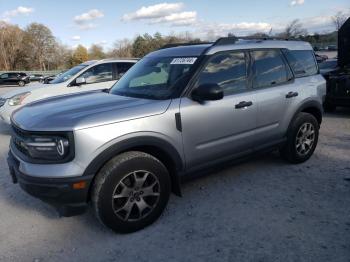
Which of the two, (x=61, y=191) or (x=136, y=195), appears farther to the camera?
(x=136, y=195)

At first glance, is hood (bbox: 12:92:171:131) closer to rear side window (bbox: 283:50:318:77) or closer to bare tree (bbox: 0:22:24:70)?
rear side window (bbox: 283:50:318:77)

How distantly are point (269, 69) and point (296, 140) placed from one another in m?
1.17

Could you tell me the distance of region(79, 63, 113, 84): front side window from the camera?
8570 millimetres

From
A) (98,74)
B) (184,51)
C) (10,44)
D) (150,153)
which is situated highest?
(10,44)

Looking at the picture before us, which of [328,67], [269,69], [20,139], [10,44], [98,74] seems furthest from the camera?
[10,44]

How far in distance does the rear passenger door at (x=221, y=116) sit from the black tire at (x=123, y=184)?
43cm

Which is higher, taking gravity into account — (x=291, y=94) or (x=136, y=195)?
(x=291, y=94)

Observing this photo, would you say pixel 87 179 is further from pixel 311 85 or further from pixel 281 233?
pixel 311 85

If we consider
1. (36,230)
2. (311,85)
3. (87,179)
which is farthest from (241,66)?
(36,230)

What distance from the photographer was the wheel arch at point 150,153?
3197mm

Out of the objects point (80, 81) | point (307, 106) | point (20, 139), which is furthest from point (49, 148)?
point (80, 81)

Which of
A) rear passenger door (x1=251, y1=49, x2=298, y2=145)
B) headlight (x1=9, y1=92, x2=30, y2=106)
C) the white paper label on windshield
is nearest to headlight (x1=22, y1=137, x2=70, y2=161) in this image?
the white paper label on windshield

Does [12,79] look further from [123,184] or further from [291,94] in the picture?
[123,184]

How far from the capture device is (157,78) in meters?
4.25
